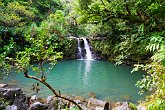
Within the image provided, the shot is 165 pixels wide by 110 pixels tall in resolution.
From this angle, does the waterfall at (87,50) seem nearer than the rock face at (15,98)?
No

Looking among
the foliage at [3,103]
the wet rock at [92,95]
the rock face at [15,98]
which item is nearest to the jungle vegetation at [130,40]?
the foliage at [3,103]

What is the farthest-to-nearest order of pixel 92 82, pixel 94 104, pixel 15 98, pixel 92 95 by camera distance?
pixel 92 82 < pixel 92 95 < pixel 15 98 < pixel 94 104

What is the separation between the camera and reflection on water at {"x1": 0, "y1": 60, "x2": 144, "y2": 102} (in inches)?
305

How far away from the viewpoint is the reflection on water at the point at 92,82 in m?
7.74

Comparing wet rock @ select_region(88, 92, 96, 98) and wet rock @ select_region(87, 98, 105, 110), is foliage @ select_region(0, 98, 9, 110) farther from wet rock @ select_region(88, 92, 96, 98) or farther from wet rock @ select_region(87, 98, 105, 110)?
wet rock @ select_region(88, 92, 96, 98)

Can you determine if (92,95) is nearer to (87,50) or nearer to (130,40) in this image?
(130,40)

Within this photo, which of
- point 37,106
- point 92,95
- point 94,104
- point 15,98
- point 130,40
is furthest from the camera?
point 92,95

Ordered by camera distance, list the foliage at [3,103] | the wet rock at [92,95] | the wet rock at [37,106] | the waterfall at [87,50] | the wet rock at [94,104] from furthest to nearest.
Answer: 1. the waterfall at [87,50]
2. the wet rock at [92,95]
3. the wet rock at [94,104]
4. the wet rock at [37,106]
5. the foliage at [3,103]

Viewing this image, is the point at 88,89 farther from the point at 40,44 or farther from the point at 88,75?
the point at 40,44

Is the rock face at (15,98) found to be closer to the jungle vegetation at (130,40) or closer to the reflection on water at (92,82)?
the reflection on water at (92,82)

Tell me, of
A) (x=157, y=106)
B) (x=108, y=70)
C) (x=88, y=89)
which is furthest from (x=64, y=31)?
(x=157, y=106)

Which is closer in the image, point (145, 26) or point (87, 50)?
point (145, 26)

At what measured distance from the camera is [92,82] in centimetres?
940

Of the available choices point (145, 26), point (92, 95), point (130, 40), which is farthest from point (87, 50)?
point (145, 26)
